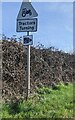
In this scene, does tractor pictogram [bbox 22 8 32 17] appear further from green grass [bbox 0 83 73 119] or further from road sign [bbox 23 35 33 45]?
green grass [bbox 0 83 73 119]

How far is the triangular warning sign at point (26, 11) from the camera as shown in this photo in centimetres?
1162

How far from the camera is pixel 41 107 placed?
35.6 feet

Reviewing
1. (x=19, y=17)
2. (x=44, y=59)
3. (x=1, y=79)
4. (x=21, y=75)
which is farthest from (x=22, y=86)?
(x=44, y=59)

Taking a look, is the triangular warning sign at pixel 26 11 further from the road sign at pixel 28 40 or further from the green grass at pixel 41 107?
the green grass at pixel 41 107

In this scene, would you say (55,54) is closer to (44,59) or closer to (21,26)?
(44,59)

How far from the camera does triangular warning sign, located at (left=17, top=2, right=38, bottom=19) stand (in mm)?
11617

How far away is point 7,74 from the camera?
11438 millimetres

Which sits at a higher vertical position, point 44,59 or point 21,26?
point 21,26

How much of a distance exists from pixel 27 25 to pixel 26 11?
1.38 ft

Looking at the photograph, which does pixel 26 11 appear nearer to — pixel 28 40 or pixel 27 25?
pixel 27 25

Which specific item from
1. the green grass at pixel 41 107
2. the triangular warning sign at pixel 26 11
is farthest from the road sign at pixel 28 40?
the green grass at pixel 41 107

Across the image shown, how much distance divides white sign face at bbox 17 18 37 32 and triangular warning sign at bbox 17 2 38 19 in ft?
0.40

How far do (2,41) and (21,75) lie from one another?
4.35 feet

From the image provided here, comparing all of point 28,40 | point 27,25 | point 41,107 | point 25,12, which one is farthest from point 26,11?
point 41,107
